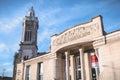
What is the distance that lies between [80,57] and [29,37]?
4642cm

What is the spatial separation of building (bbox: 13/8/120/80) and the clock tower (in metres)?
31.9

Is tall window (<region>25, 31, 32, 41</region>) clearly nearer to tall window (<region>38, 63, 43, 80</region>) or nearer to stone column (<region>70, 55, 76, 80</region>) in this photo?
tall window (<region>38, 63, 43, 80</region>)

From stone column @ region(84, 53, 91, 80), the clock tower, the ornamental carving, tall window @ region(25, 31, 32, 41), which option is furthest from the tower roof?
stone column @ region(84, 53, 91, 80)

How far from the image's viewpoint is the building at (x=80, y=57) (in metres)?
15.6

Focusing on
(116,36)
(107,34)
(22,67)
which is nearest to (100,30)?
(107,34)

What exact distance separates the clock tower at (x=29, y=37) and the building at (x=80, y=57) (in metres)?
31.9

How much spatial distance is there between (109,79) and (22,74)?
1574 centimetres

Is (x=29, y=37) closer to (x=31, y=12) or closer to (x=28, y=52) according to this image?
(x=28, y=52)

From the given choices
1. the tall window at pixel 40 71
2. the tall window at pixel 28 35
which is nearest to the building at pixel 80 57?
the tall window at pixel 40 71

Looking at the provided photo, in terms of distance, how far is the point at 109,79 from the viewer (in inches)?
587

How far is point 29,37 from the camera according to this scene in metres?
62.4

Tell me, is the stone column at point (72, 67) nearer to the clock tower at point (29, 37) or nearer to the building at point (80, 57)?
the building at point (80, 57)

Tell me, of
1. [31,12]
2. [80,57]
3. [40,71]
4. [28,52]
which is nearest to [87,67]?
[80,57]

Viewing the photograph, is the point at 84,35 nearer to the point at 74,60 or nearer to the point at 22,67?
the point at 74,60
